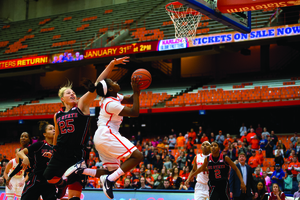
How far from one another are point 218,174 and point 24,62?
2294 cm

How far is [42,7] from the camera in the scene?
3712cm

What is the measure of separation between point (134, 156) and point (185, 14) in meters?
9.76

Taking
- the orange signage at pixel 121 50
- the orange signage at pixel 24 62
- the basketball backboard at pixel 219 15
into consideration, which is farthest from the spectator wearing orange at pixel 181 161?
the orange signage at pixel 24 62

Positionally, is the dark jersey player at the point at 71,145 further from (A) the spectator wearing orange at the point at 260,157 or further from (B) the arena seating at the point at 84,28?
(B) the arena seating at the point at 84,28

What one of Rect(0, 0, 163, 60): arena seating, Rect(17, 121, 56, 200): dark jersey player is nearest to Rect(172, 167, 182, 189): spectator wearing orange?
Rect(17, 121, 56, 200): dark jersey player

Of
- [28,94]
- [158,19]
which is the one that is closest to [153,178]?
[158,19]

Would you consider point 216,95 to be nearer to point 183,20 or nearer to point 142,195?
point 183,20

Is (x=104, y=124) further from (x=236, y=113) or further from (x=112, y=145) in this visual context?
(x=236, y=113)

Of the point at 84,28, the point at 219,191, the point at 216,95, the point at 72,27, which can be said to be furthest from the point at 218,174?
the point at 72,27

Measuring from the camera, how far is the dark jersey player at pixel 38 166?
21.0 feet

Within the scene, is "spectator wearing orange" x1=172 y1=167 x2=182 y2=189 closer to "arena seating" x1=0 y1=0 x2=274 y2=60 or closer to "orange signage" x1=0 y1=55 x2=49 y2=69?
"arena seating" x1=0 y1=0 x2=274 y2=60

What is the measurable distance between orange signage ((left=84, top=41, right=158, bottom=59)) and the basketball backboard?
14.2m

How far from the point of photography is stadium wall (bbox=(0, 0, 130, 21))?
1363 inches

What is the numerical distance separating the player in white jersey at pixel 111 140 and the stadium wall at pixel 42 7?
29172mm
